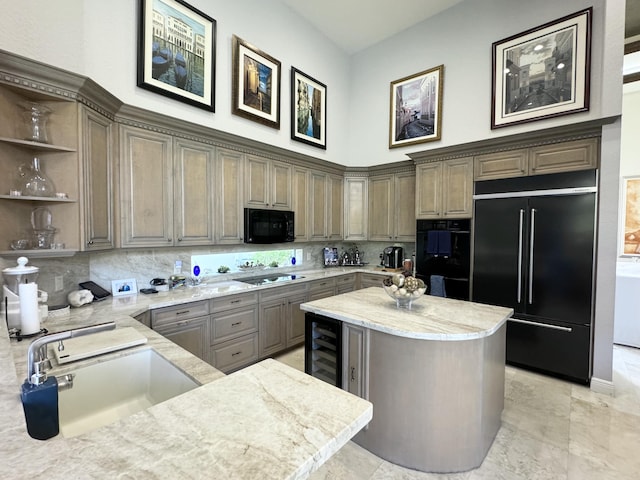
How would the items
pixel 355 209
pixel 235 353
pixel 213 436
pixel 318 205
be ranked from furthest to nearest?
1. pixel 355 209
2. pixel 318 205
3. pixel 235 353
4. pixel 213 436

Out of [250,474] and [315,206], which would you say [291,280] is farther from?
[250,474]

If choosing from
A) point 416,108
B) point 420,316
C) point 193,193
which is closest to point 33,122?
point 193,193

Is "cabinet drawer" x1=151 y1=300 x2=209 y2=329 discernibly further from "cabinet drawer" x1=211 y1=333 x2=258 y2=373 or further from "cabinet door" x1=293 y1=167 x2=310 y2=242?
"cabinet door" x1=293 y1=167 x2=310 y2=242

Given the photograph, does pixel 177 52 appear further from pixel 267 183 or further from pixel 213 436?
pixel 213 436

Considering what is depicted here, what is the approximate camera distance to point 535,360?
3.18 m

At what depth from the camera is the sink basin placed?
1270 millimetres

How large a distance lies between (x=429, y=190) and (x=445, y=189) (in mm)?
222

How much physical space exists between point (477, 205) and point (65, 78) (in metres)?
4.02

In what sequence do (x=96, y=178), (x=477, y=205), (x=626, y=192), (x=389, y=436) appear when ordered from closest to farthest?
(x=389, y=436) < (x=96, y=178) < (x=477, y=205) < (x=626, y=192)

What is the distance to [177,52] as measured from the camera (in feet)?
9.99

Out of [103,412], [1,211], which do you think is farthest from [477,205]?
[1,211]

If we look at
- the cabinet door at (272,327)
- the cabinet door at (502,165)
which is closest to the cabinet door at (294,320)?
the cabinet door at (272,327)

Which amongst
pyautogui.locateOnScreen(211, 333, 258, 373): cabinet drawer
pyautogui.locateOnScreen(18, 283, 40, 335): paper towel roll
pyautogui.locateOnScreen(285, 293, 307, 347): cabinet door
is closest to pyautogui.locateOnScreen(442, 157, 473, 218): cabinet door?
pyautogui.locateOnScreen(285, 293, 307, 347): cabinet door

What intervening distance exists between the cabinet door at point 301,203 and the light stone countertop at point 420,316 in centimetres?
183
